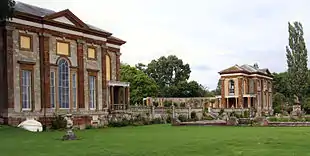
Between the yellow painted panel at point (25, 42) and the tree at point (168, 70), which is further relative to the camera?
the tree at point (168, 70)

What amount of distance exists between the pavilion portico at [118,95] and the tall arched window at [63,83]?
678 centimetres

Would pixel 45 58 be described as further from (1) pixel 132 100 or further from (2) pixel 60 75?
(1) pixel 132 100

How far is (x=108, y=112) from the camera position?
4288cm

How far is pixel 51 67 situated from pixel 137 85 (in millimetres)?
40886

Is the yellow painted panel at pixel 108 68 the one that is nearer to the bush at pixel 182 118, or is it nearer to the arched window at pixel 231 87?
the bush at pixel 182 118

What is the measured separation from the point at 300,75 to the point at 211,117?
1568 centimetres

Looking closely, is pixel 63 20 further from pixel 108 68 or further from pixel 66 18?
pixel 108 68

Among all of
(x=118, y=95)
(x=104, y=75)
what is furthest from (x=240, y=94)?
(x=104, y=75)

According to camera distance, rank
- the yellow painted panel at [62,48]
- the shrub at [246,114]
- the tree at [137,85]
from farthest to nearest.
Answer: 1. the tree at [137,85]
2. the shrub at [246,114]
3. the yellow painted panel at [62,48]

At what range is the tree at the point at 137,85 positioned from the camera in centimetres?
7638

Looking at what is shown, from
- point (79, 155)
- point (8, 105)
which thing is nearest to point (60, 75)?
point (8, 105)

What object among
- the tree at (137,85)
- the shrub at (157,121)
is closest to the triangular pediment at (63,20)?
the shrub at (157,121)

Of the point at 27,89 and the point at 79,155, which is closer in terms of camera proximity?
the point at 79,155

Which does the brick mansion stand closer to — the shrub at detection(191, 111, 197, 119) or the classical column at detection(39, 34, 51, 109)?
the classical column at detection(39, 34, 51, 109)
